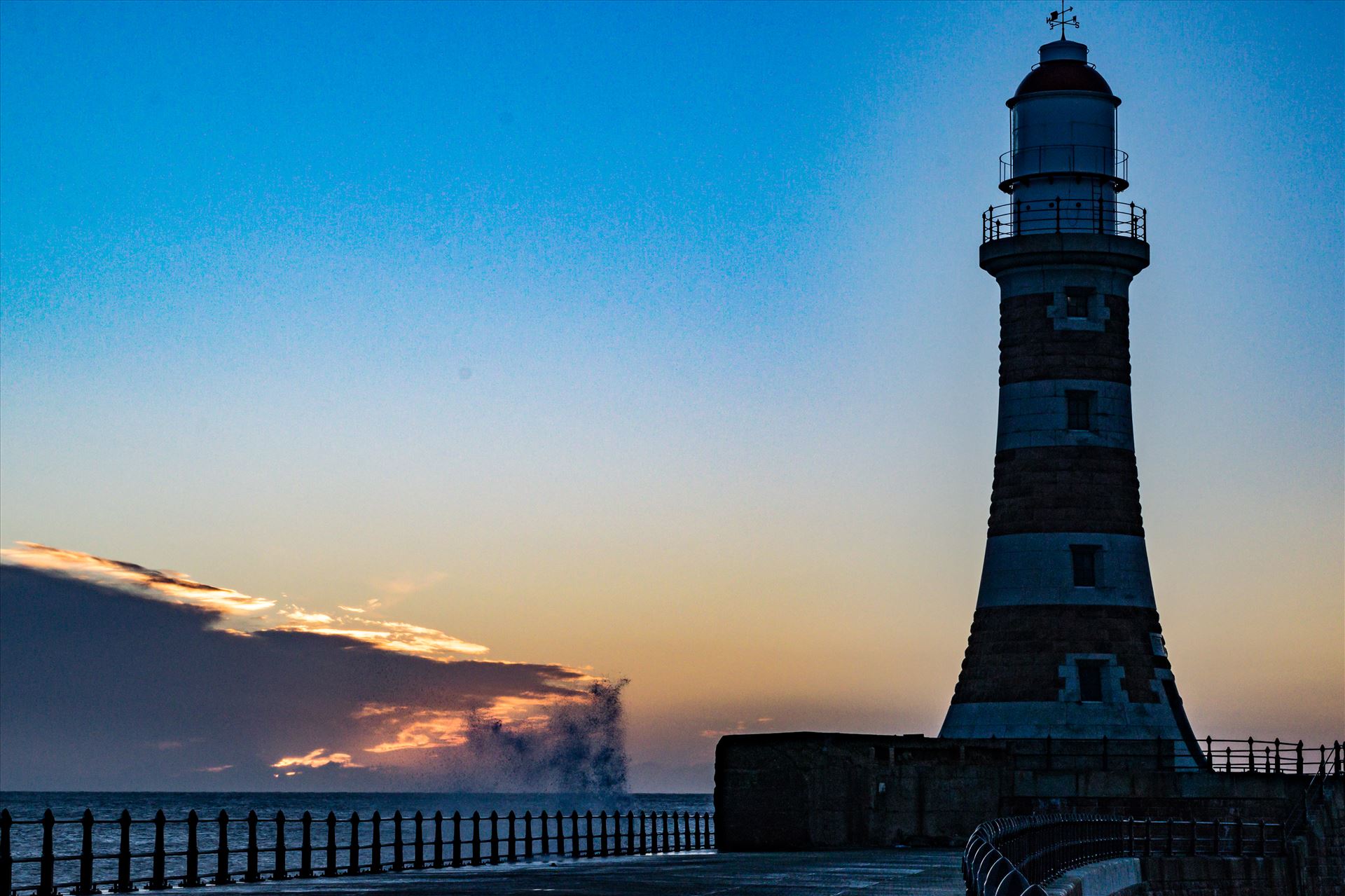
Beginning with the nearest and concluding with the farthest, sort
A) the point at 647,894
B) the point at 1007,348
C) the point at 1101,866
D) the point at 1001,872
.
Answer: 1. the point at 1001,872
2. the point at 647,894
3. the point at 1101,866
4. the point at 1007,348

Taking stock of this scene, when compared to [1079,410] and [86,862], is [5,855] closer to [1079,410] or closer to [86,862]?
[86,862]

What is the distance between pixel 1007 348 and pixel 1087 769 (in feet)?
36.6

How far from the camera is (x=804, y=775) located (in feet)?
135

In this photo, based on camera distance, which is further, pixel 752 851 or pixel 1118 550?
pixel 1118 550

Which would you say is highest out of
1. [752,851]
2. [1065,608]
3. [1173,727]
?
[1065,608]

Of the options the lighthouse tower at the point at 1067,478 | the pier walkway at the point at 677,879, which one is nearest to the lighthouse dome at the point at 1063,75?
the lighthouse tower at the point at 1067,478

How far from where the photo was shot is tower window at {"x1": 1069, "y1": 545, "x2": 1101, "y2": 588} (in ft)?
144

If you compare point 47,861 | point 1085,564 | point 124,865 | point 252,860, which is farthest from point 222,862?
point 1085,564

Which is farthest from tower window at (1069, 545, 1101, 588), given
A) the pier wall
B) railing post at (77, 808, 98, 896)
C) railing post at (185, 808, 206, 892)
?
railing post at (77, 808, 98, 896)

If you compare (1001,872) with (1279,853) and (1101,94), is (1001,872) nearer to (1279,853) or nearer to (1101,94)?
(1279,853)

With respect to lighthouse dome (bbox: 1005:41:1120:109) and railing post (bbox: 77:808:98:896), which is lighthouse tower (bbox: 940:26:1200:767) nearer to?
lighthouse dome (bbox: 1005:41:1120:109)

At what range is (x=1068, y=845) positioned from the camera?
1072 inches

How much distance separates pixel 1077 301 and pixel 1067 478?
482 cm

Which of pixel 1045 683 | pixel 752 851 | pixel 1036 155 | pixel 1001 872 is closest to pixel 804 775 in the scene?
pixel 752 851
